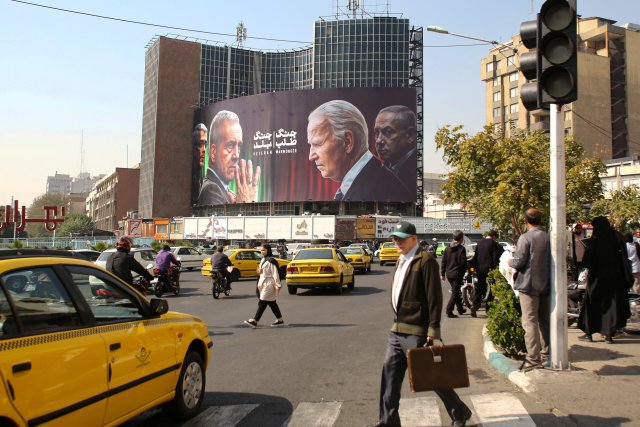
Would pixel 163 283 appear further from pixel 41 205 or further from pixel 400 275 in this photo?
pixel 41 205

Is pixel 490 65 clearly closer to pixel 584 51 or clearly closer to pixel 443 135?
pixel 584 51

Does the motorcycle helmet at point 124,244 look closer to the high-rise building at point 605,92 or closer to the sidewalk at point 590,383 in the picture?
the sidewalk at point 590,383

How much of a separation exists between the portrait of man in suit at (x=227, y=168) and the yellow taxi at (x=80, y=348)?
8279 cm

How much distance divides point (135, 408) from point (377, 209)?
256ft

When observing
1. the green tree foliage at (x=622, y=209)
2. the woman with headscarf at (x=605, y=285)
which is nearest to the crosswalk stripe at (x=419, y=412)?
the woman with headscarf at (x=605, y=285)

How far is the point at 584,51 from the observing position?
77.0m

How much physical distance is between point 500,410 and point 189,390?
9.53 ft

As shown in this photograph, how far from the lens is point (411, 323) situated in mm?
4406

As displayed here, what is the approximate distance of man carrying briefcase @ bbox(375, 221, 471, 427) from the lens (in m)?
4.34

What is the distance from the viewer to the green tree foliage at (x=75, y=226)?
114225 mm

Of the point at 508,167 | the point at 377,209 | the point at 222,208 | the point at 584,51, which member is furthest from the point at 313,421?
the point at 222,208

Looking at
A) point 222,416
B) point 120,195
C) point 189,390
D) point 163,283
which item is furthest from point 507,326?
point 120,195

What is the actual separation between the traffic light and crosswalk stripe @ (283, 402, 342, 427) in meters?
4.01

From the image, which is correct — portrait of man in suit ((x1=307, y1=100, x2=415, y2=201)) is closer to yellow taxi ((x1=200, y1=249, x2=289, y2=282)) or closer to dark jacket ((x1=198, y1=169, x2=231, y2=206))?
dark jacket ((x1=198, y1=169, x2=231, y2=206))
